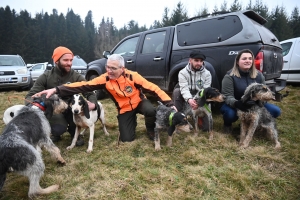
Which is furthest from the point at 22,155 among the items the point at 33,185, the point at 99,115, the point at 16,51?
the point at 16,51

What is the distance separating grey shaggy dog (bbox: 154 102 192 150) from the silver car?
361 inches

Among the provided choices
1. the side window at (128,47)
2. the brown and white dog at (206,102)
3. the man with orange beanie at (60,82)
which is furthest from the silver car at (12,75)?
the brown and white dog at (206,102)

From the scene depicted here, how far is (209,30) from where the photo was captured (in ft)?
15.0

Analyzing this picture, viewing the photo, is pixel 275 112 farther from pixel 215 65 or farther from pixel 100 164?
pixel 100 164

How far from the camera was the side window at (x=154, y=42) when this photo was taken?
217 inches

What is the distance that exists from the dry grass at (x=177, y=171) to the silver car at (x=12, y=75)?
780cm

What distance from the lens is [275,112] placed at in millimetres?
3979

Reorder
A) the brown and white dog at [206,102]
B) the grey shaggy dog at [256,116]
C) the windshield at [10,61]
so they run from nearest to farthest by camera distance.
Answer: the grey shaggy dog at [256,116] → the brown and white dog at [206,102] → the windshield at [10,61]

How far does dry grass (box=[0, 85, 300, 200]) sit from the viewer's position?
2.36 metres

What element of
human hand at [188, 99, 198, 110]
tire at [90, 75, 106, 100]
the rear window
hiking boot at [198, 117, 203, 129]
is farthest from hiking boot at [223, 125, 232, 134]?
tire at [90, 75, 106, 100]

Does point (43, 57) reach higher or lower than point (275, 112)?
higher

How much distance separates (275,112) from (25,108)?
14.7ft

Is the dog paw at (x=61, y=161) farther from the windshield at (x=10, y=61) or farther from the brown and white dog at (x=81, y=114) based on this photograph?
the windshield at (x=10, y=61)

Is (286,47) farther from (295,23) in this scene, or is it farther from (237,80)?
(295,23)
